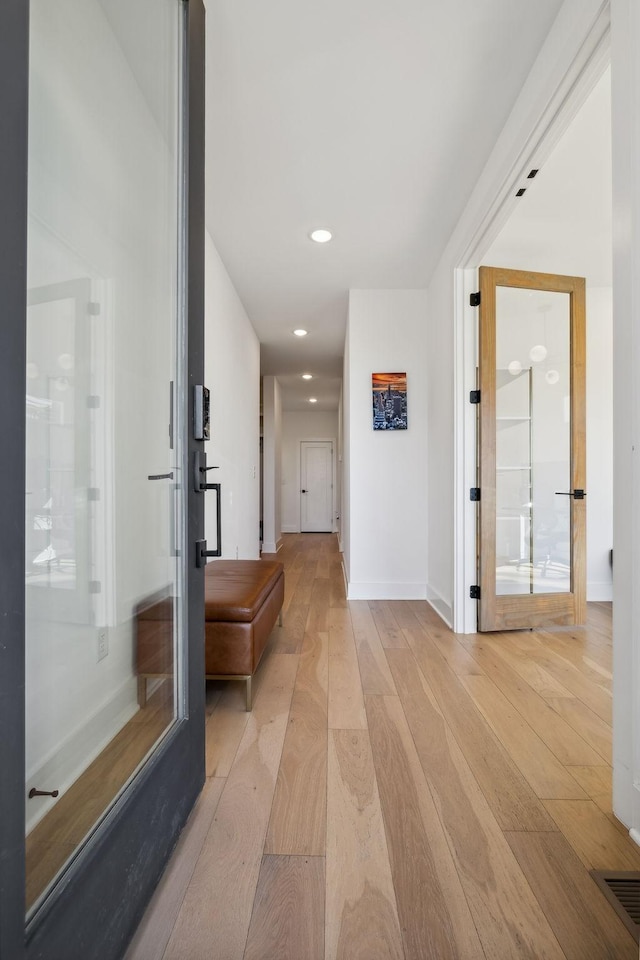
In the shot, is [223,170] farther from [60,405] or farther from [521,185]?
[60,405]

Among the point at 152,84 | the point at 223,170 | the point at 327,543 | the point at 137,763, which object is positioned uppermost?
the point at 223,170

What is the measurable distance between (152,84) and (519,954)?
82.9 inches

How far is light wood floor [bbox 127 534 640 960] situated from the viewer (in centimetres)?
92

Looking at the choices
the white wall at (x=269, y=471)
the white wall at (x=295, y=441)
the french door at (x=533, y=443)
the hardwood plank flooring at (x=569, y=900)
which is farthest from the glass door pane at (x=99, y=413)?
the white wall at (x=295, y=441)

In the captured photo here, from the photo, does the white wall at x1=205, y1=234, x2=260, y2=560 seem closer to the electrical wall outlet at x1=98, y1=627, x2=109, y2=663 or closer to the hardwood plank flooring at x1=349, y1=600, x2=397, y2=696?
the hardwood plank flooring at x1=349, y1=600, x2=397, y2=696

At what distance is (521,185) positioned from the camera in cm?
212

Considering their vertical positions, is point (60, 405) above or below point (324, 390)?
below

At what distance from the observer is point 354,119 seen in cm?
206

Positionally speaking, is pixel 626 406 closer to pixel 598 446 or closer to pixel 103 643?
pixel 103 643

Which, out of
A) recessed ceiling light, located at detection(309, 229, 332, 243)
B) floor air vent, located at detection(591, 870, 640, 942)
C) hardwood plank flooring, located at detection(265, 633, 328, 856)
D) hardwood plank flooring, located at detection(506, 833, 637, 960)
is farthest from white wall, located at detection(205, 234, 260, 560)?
floor air vent, located at detection(591, 870, 640, 942)

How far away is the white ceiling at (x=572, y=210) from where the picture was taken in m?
2.06

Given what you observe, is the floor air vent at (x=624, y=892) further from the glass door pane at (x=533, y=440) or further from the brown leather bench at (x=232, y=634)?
the glass door pane at (x=533, y=440)

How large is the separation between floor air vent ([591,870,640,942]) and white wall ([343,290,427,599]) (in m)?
2.79

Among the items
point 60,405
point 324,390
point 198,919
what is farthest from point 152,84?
point 324,390
